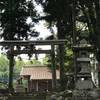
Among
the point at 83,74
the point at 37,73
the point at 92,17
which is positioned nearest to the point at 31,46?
the point at 92,17

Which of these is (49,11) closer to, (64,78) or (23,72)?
(64,78)

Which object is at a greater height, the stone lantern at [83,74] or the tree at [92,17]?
the tree at [92,17]

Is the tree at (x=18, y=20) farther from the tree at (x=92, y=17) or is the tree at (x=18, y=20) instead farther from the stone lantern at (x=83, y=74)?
the stone lantern at (x=83, y=74)

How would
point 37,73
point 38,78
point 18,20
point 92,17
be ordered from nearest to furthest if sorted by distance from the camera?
point 92,17, point 18,20, point 38,78, point 37,73

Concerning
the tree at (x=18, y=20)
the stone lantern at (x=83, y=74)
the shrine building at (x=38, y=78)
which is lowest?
the shrine building at (x=38, y=78)

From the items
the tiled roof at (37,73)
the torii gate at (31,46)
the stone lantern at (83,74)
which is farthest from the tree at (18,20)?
the tiled roof at (37,73)

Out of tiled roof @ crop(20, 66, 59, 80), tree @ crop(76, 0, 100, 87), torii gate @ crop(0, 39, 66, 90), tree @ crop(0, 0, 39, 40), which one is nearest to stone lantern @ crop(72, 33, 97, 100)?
torii gate @ crop(0, 39, 66, 90)

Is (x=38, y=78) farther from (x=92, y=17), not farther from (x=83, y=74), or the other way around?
(x=83, y=74)

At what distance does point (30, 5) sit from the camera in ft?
56.6

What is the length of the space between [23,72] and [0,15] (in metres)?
16.3

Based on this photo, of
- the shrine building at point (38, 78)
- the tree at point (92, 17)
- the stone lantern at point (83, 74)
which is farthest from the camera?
the shrine building at point (38, 78)

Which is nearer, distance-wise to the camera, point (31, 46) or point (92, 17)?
point (31, 46)

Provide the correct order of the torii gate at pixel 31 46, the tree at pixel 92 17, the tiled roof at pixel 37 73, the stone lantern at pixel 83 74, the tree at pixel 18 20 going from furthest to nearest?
the tiled roof at pixel 37 73 < the tree at pixel 18 20 < the tree at pixel 92 17 < the torii gate at pixel 31 46 < the stone lantern at pixel 83 74

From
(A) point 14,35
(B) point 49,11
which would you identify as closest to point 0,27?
(A) point 14,35
